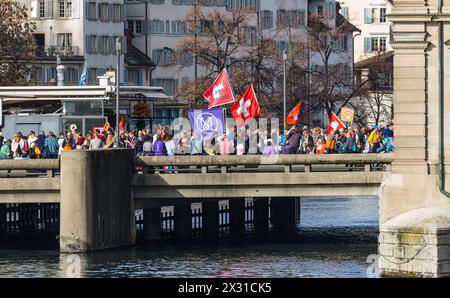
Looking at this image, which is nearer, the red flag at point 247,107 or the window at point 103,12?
the red flag at point 247,107

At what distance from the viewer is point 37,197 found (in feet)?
230

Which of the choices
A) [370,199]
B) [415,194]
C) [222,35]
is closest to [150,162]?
[415,194]

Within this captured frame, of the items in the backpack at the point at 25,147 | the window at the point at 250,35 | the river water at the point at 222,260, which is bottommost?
the river water at the point at 222,260

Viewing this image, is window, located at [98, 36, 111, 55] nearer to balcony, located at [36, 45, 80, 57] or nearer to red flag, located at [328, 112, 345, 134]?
balcony, located at [36, 45, 80, 57]

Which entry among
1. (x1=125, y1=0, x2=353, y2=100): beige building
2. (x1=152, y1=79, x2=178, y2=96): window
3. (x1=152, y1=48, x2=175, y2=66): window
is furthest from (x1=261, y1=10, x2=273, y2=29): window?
(x1=152, y1=79, x2=178, y2=96): window

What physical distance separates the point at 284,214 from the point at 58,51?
6105 centimetres

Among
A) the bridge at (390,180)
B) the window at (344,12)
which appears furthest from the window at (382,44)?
the bridge at (390,180)

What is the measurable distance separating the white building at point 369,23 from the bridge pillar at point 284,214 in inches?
3501

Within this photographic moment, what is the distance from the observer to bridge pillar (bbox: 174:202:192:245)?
76.4 m

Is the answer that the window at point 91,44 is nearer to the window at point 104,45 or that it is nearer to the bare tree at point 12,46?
the window at point 104,45

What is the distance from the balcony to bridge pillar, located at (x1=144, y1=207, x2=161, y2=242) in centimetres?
6791

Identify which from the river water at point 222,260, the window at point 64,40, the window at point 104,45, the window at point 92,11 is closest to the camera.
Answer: the river water at point 222,260

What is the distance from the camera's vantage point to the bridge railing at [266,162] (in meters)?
68.2

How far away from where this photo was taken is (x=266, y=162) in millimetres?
68812
